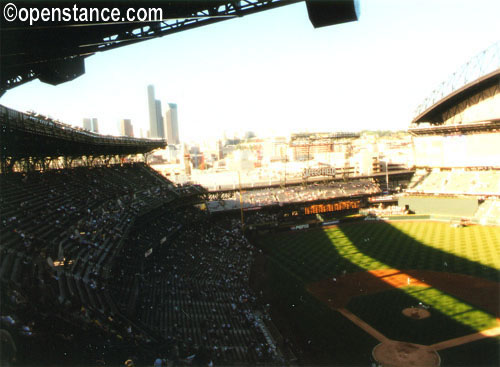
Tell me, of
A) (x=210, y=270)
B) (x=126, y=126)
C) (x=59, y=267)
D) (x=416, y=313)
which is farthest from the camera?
(x=126, y=126)

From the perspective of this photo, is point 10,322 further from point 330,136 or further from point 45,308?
point 330,136

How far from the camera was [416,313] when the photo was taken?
20719 millimetres

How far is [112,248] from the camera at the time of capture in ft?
60.3

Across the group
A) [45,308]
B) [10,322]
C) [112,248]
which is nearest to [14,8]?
[10,322]

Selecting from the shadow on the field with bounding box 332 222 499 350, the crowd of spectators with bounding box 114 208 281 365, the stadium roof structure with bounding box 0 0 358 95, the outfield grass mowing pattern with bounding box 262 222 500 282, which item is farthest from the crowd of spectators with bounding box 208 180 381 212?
the stadium roof structure with bounding box 0 0 358 95

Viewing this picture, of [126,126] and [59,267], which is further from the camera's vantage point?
[126,126]

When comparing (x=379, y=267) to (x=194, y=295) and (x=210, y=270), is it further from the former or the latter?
(x=194, y=295)

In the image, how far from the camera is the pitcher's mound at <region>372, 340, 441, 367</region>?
16.0 metres

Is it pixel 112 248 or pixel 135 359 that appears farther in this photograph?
pixel 112 248

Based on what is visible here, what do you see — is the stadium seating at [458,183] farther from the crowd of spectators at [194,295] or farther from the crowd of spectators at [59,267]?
the crowd of spectators at [59,267]

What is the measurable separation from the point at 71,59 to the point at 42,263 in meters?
7.00

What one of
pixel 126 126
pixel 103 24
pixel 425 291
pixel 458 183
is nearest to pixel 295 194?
pixel 458 183

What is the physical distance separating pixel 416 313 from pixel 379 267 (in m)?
8.80

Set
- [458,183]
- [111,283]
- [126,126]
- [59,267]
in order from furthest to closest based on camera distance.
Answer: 1. [126,126]
2. [458,183]
3. [111,283]
4. [59,267]
